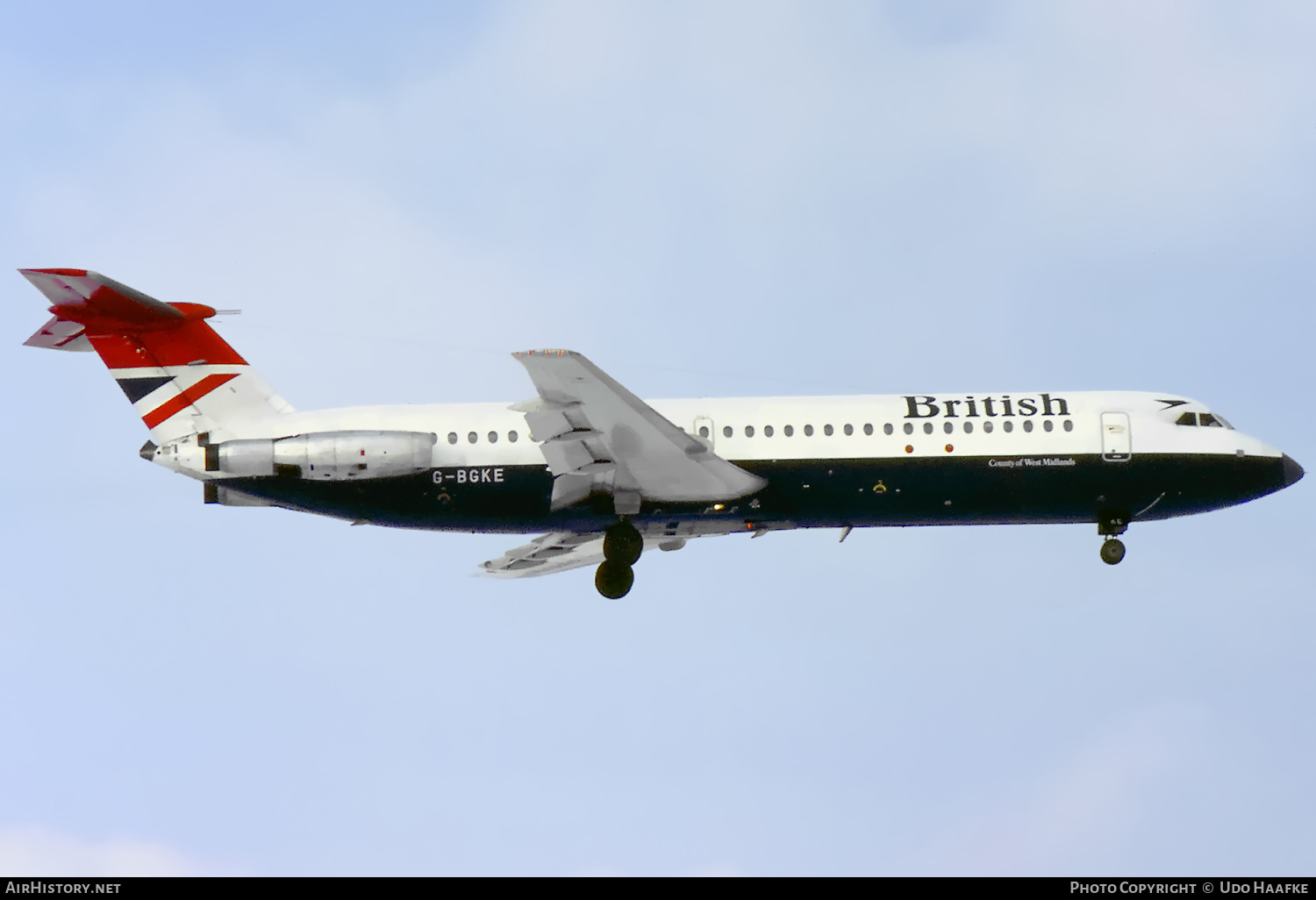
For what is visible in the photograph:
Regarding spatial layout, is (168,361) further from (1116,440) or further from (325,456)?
(1116,440)

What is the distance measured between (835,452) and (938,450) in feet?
7.80

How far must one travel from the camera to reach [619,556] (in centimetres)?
A: 3666

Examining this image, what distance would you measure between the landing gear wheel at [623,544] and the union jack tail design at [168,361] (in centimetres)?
862

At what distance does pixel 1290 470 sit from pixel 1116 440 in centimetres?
473

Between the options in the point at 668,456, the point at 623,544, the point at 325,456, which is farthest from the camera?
the point at 623,544

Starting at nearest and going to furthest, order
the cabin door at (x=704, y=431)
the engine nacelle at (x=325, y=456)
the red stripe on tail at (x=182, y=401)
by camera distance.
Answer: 1. the engine nacelle at (x=325, y=456)
2. the cabin door at (x=704, y=431)
3. the red stripe on tail at (x=182, y=401)

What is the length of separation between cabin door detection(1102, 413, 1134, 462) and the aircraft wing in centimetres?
808

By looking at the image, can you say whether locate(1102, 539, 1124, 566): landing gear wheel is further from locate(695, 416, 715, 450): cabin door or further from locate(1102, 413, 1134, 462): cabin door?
locate(695, 416, 715, 450): cabin door

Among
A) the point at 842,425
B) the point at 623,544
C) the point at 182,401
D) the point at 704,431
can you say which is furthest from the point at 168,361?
the point at 842,425

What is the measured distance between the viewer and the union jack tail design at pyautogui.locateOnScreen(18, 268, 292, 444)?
3659 cm

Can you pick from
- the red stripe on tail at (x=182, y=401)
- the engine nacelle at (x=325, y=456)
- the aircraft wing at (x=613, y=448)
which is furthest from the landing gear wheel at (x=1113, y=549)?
the red stripe on tail at (x=182, y=401)

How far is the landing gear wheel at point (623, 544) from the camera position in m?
36.6

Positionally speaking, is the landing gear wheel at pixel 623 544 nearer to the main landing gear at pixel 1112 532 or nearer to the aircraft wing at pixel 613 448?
the aircraft wing at pixel 613 448

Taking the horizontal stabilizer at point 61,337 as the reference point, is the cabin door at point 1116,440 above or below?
below
